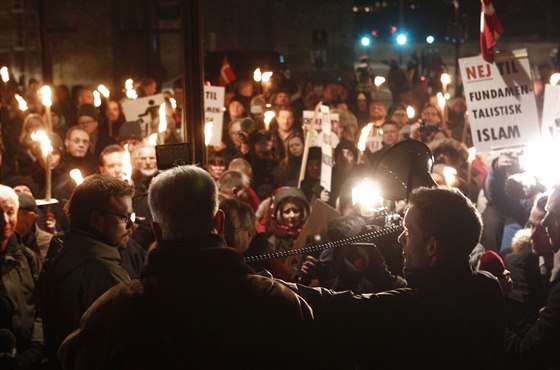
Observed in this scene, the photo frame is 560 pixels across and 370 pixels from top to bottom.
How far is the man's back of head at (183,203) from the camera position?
2621mm

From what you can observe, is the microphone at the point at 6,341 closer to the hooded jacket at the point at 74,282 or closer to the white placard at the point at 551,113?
the hooded jacket at the point at 74,282

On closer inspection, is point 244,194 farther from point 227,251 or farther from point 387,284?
point 227,251

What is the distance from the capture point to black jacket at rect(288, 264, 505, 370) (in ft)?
9.16

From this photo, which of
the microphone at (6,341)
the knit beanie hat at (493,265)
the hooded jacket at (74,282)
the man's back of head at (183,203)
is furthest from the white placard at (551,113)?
the man's back of head at (183,203)

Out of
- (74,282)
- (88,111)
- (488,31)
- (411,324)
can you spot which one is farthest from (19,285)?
(88,111)

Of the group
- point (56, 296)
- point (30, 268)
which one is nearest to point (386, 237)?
point (56, 296)

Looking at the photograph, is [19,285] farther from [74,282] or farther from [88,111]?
[88,111]

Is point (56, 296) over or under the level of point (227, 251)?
under

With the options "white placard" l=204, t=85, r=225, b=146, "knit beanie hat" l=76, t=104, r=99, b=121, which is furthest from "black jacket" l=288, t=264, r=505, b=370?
"knit beanie hat" l=76, t=104, r=99, b=121

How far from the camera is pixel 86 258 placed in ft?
12.1

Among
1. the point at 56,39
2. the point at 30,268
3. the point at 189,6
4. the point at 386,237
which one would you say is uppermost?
the point at 56,39

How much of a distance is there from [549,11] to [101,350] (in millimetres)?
48288

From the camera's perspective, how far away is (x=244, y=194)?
768 cm

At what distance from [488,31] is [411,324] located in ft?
18.2
